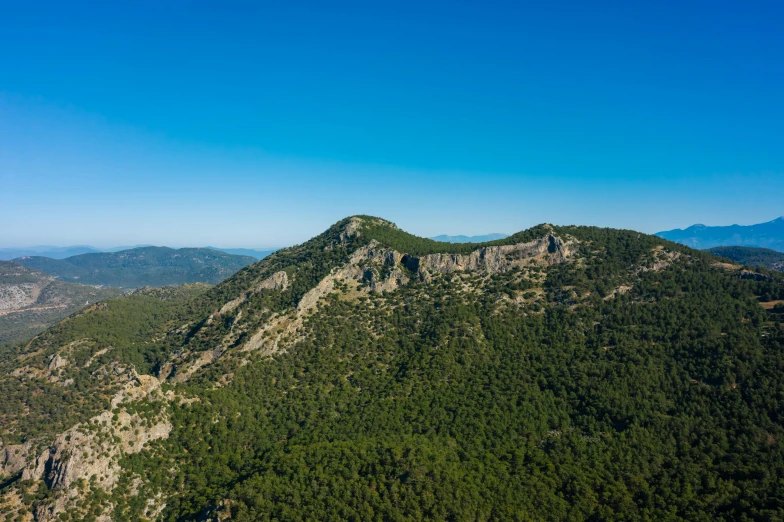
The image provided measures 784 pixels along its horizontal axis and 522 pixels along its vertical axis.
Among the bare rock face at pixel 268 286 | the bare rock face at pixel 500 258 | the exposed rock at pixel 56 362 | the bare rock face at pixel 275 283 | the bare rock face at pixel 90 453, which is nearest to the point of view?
the bare rock face at pixel 90 453

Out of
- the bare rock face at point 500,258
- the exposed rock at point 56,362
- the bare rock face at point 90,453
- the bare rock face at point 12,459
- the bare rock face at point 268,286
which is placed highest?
the bare rock face at point 500,258

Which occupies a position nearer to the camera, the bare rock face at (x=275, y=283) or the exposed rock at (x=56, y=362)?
the exposed rock at (x=56, y=362)

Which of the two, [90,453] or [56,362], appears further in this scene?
[56,362]

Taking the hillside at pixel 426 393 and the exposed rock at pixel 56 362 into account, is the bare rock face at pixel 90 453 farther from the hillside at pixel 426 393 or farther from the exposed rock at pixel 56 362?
the exposed rock at pixel 56 362

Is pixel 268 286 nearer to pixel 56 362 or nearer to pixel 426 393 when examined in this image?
pixel 56 362

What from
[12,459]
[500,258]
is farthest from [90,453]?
[500,258]

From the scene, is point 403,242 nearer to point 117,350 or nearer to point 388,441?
point 388,441

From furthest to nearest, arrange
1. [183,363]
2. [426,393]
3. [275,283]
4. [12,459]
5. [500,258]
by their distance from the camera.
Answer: [500,258]
[275,283]
[183,363]
[426,393]
[12,459]

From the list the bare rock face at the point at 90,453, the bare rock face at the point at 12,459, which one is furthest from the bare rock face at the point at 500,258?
the bare rock face at the point at 12,459
